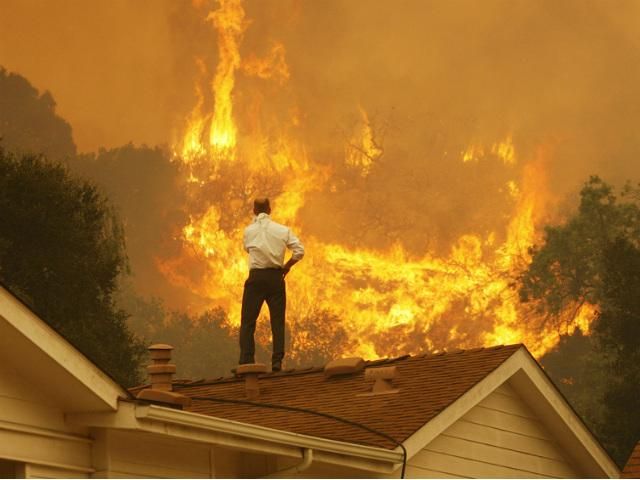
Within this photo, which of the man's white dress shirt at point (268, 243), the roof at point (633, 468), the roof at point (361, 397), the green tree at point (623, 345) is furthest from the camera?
the green tree at point (623, 345)

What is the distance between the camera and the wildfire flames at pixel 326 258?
2766 inches

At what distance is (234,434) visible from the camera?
1023 cm

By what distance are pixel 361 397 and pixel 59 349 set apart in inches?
199

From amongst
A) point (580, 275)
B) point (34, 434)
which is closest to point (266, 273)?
point (34, 434)

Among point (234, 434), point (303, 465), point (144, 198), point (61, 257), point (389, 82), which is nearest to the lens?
point (234, 434)

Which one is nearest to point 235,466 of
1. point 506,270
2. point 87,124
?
point 506,270

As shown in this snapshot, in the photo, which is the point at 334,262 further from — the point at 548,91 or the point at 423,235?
the point at 548,91

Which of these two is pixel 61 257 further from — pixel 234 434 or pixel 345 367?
pixel 234 434

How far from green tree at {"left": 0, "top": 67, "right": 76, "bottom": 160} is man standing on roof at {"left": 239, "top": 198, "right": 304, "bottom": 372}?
59524 millimetres

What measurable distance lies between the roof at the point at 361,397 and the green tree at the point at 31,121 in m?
61.1

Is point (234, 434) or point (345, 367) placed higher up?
point (345, 367)

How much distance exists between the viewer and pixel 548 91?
280ft

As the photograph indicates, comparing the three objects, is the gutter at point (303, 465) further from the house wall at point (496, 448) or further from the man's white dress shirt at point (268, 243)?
the man's white dress shirt at point (268, 243)

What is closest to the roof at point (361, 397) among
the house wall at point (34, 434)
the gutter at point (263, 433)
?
the gutter at point (263, 433)
